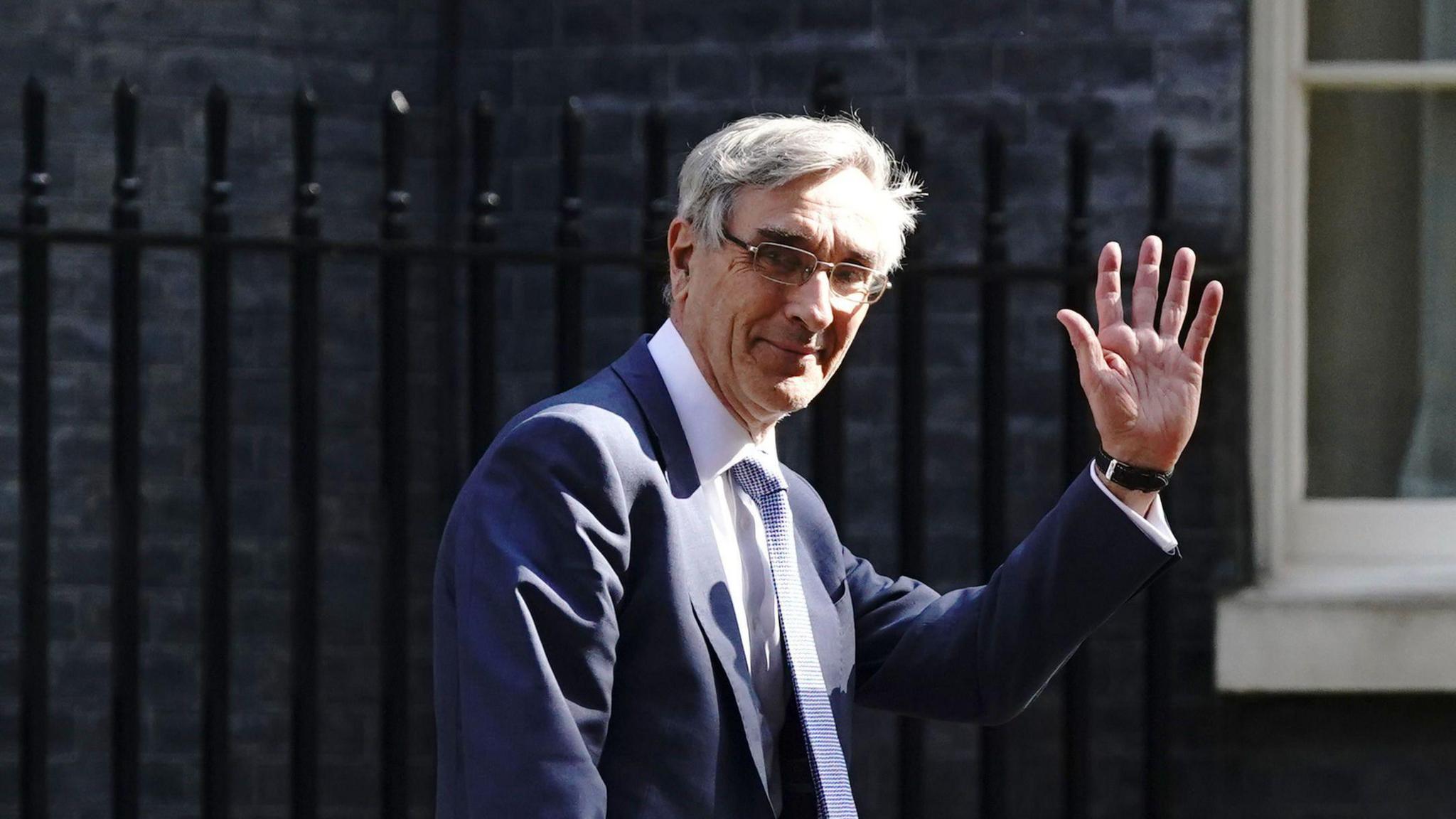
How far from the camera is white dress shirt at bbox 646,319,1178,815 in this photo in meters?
2.33

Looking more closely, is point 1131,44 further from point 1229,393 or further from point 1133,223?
point 1229,393

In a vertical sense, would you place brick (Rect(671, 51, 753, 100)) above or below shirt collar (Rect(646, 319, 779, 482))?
above

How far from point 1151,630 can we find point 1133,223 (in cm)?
110

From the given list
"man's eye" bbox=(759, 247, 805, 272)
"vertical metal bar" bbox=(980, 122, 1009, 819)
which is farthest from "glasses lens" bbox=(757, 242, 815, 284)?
"vertical metal bar" bbox=(980, 122, 1009, 819)

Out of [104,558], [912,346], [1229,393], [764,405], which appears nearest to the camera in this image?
[764,405]

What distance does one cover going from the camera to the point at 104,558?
5.45m

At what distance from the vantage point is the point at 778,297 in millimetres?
2350

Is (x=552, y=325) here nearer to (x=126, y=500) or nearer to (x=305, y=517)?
(x=305, y=517)

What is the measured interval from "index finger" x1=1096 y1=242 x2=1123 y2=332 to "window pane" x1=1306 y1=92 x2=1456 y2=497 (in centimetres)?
272

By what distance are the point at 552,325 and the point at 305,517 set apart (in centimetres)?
134

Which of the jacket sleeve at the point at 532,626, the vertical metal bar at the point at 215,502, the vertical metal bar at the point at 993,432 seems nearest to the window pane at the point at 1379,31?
the vertical metal bar at the point at 993,432

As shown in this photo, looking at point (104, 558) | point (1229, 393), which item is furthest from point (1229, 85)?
point (104, 558)

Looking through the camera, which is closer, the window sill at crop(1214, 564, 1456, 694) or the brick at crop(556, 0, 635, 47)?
the window sill at crop(1214, 564, 1456, 694)

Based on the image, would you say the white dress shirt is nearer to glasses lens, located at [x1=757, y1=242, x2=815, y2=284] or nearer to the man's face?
the man's face
